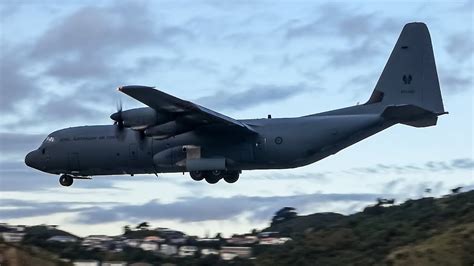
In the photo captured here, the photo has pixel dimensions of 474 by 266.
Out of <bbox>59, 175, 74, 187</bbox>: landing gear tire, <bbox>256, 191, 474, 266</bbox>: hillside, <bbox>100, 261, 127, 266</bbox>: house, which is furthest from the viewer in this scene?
<bbox>100, 261, 127, 266</bbox>: house

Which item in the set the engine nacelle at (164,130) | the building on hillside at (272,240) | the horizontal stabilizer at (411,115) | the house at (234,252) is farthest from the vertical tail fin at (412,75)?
the building on hillside at (272,240)

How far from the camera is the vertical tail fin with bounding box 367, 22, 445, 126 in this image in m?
49.0

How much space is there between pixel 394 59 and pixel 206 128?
964 cm

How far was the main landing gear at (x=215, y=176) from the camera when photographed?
49.9 m

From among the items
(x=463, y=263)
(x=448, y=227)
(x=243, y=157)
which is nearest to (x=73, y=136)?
(x=243, y=157)

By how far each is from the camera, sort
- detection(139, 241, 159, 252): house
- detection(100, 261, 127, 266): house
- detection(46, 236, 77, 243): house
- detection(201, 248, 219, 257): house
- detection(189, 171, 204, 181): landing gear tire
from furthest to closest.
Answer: detection(46, 236, 77, 243): house, detection(139, 241, 159, 252): house, detection(201, 248, 219, 257): house, detection(100, 261, 127, 266): house, detection(189, 171, 204, 181): landing gear tire

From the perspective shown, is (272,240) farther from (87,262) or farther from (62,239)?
(87,262)

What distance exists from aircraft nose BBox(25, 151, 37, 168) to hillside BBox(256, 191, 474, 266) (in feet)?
61.2

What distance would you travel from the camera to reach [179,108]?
47594mm

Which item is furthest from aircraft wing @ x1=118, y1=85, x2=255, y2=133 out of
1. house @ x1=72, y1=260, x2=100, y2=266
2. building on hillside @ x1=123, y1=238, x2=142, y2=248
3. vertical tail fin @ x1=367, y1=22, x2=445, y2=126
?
building on hillside @ x1=123, y1=238, x2=142, y2=248

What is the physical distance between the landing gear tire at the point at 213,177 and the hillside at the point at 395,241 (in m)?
11.5

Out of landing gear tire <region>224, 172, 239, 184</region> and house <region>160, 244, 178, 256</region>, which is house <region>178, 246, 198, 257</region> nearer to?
house <region>160, 244, 178, 256</region>

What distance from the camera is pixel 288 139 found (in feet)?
159

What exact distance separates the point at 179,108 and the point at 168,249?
31.4 meters
